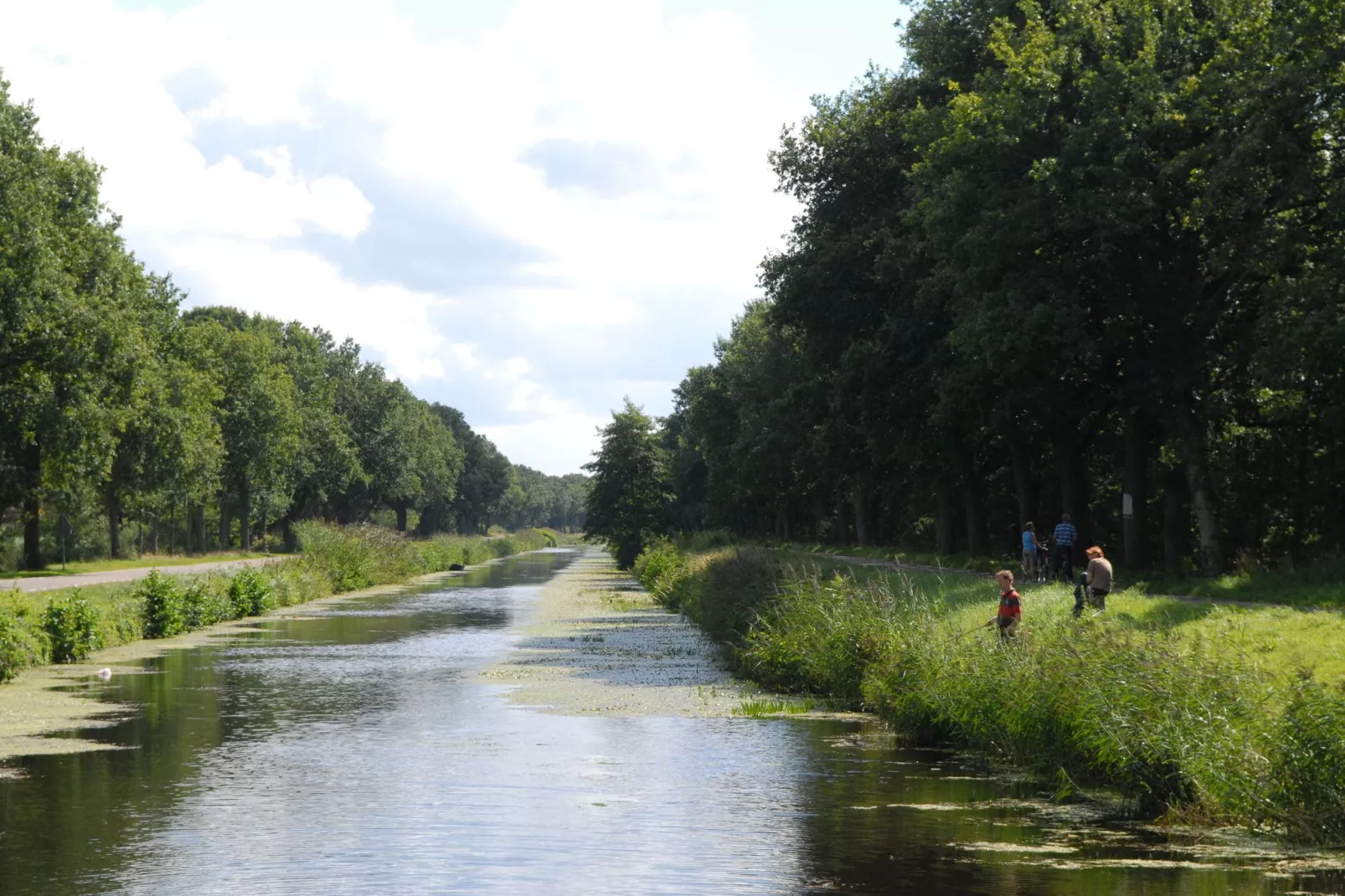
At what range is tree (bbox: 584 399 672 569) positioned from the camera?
91.3 metres

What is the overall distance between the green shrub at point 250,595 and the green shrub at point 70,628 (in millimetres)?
13091

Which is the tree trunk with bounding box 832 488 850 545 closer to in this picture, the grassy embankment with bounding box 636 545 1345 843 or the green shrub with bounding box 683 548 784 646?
the green shrub with bounding box 683 548 784 646

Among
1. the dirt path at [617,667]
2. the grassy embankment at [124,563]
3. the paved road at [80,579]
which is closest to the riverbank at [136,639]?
the paved road at [80,579]

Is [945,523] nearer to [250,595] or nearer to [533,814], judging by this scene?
[250,595]

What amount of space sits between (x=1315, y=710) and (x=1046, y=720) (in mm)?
4138

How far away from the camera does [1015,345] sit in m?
33.8

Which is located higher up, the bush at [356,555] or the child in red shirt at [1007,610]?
the bush at [356,555]

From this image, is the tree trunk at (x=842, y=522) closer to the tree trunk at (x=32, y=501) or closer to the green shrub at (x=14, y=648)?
the tree trunk at (x=32, y=501)

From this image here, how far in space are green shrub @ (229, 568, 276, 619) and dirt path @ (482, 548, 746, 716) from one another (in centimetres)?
986

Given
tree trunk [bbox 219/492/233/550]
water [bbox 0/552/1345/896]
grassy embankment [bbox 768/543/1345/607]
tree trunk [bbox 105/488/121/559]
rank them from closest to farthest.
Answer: water [bbox 0/552/1345/896] < grassy embankment [bbox 768/543/1345/607] < tree trunk [bbox 105/488/121/559] < tree trunk [bbox 219/492/233/550]

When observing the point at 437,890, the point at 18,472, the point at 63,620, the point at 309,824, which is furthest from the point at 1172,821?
the point at 18,472

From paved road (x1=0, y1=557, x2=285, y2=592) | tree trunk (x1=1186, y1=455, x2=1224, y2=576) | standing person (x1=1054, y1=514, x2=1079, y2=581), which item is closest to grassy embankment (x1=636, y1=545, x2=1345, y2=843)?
tree trunk (x1=1186, y1=455, x2=1224, y2=576)

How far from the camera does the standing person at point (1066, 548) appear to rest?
126ft

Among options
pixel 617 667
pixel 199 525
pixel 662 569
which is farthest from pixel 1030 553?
pixel 199 525
